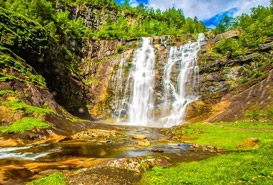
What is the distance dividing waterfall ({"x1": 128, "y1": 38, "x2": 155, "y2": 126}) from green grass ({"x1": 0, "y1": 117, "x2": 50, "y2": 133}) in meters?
25.9

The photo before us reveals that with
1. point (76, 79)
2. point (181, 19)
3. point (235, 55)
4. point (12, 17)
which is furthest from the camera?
point (181, 19)

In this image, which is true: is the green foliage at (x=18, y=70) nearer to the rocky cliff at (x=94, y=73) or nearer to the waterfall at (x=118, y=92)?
the rocky cliff at (x=94, y=73)

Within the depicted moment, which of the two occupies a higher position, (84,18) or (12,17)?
(84,18)

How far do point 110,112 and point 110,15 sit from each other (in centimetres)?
4960

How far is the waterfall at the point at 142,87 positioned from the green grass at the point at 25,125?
25.9 metres

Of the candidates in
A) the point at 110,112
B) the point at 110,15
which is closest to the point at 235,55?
the point at 110,112

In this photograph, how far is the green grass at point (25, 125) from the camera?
20.4 m

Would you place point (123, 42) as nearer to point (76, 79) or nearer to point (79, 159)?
point (76, 79)

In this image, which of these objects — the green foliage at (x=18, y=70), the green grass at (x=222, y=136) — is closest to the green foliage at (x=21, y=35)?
the green foliage at (x=18, y=70)

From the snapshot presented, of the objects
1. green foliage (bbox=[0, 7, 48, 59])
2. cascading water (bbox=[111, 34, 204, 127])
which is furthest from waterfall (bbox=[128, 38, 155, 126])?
green foliage (bbox=[0, 7, 48, 59])

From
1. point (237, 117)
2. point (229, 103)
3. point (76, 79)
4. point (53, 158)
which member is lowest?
point (53, 158)

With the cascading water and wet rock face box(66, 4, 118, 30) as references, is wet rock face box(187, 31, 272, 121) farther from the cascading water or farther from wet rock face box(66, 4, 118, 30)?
wet rock face box(66, 4, 118, 30)

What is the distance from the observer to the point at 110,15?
87750 mm

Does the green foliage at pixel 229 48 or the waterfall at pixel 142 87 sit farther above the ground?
the green foliage at pixel 229 48
